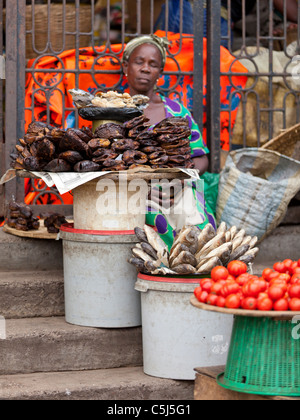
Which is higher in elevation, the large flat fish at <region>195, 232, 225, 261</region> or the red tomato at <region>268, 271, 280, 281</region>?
the large flat fish at <region>195, 232, 225, 261</region>

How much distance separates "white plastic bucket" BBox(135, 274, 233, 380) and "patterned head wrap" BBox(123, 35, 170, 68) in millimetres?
2143

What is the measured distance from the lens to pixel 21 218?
4.64 metres

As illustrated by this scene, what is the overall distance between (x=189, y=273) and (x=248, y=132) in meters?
2.34

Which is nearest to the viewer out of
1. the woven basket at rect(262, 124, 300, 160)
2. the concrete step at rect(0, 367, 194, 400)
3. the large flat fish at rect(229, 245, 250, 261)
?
the concrete step at rect(0, 367, 194, 400)

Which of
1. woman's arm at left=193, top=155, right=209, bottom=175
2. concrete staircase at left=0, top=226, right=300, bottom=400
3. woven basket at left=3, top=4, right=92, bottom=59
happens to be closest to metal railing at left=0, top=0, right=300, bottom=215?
woven basket at left=3, top=4, right=92, bottom=59

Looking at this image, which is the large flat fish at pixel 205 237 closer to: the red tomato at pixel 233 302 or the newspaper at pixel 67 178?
the newspaper at pixel 67 178

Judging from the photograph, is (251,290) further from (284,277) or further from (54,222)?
(54,222)

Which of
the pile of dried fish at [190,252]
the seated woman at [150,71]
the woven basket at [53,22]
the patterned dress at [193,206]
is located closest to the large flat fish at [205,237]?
the pile of dried fish at [190,252]

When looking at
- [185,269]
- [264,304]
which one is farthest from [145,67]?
[264,304]

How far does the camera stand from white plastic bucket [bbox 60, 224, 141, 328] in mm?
3854

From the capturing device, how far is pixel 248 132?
557 cm

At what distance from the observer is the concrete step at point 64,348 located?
3.78 meters

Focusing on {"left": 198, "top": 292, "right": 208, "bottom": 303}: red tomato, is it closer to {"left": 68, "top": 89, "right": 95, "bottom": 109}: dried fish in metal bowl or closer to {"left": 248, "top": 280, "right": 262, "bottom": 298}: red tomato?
{"left": 248, "top": 280, "right": 262, "bottom": 298}: red tomato
